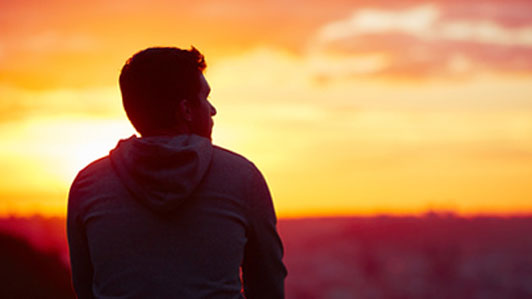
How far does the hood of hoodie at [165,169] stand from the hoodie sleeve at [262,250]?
0.20 m

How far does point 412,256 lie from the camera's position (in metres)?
127

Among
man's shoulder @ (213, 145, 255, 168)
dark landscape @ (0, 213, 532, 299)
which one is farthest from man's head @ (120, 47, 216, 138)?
dark landscape @ (0, 213, 532, 299)

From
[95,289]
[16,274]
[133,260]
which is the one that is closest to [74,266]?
[95,289]

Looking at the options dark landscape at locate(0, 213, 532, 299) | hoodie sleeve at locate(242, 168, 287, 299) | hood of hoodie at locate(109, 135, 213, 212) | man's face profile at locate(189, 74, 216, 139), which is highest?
man's face profile at locate(189, 74, 216, 139)

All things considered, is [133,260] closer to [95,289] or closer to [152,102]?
[95,289]

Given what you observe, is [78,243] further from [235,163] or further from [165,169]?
[235,163]

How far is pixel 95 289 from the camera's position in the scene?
2.88 metres

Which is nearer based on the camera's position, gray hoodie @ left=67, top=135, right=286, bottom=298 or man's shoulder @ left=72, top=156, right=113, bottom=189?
gray hoodie @ left=67, top=135, right=286, bottom=298

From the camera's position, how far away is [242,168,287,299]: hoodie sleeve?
2.81 metres

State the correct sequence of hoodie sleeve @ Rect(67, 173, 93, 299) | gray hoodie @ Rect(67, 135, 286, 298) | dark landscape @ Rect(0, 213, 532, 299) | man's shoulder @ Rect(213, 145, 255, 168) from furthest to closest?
dark landscape @ Rect(0, 213, 532, 299), hoodie sleeve @ Rect(67, 173, 93, 299), man's shoulder @ Rect(213, 145, 255, 168), gray hoodie @ Rect(67, 135, 286, 298)

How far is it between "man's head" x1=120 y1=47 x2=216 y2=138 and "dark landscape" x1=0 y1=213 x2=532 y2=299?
10359cm

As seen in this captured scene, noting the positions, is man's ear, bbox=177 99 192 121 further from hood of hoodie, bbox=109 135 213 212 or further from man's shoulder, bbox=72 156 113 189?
man's shoulder, bbox=72 156 113 189

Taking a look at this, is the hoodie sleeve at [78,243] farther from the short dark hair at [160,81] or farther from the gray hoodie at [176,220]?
the short dark hair at [160,81]

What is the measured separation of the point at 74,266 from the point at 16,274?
9860 millimetres
